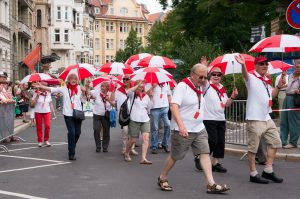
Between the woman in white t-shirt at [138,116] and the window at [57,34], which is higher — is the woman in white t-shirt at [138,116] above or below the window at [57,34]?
below

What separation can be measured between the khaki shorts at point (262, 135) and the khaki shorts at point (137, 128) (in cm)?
303

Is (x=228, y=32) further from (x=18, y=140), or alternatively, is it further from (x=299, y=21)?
(x=299, y=21)

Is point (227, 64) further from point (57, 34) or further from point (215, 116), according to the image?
point (57, 34)

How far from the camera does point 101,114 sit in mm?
13211

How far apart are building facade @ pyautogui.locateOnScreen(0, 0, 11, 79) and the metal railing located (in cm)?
2683

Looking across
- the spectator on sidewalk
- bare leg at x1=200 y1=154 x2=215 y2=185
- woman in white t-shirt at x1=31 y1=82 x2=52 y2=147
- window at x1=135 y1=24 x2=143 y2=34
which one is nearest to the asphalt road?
bare leg at x1=200 y1=154 x2=215 y2=185

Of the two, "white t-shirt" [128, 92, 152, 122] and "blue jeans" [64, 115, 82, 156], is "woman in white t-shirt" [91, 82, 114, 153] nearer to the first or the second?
"blue jeans" [64, 115, 82, 156]

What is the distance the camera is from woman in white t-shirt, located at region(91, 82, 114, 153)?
43.2 ft

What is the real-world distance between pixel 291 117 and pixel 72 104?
4674mm

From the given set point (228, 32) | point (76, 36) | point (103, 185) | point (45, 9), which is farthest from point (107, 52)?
point (103, 185)

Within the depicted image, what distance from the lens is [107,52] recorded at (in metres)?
122

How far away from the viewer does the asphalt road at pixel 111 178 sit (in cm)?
800

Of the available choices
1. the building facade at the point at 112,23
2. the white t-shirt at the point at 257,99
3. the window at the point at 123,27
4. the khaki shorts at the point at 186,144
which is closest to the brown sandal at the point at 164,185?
the khaki shorts at the point at 186,144

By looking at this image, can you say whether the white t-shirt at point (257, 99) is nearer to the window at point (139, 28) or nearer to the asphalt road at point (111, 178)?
the asphalt road at point (111, 178)
